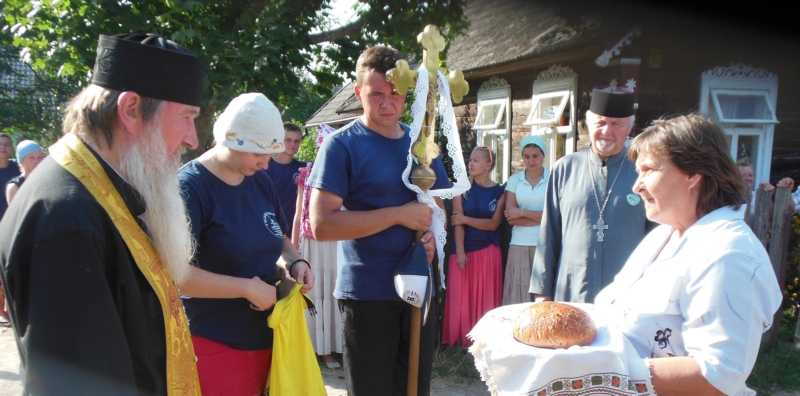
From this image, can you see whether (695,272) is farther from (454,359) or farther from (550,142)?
(550,142)

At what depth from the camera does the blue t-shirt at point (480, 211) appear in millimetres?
5250

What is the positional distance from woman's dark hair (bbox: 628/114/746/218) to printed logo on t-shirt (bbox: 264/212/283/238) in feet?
5.05

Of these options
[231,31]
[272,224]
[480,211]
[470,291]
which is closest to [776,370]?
[470,291]

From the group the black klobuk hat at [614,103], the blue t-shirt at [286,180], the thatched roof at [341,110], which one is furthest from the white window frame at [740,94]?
the thatched roof at [341,110]

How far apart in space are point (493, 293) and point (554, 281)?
230 cm

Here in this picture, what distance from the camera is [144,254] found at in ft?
4.69

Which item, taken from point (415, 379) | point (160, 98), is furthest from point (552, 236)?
point (160, 98)

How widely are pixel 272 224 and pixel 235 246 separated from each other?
0.24 metres

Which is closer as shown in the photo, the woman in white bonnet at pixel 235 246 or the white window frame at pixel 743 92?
the woman in white bonnet at pixel 235 246

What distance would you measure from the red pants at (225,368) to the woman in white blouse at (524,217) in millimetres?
3117

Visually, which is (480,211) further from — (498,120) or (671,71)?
(498,120)

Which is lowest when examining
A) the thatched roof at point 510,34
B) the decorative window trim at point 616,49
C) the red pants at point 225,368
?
the red pants at point 225,368

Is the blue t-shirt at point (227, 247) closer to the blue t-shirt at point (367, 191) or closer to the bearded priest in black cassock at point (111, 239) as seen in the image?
the blue t-shirt at point (367, 191)

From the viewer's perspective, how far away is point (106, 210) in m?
1.31
